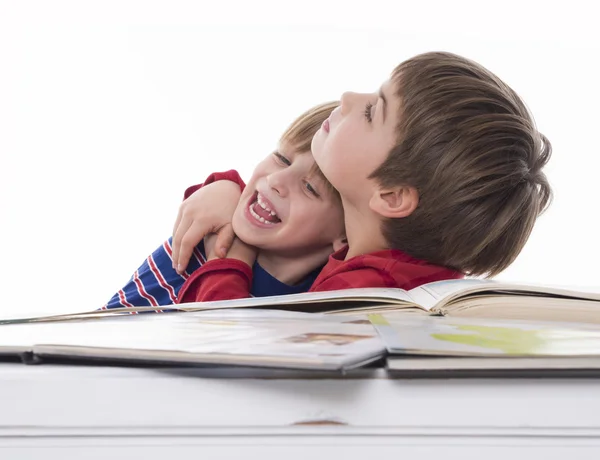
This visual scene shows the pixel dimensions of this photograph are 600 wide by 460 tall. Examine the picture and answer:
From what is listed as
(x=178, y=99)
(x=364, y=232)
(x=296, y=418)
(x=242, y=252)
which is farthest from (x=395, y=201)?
(x=178, y=99)

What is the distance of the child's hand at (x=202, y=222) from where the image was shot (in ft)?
4.14

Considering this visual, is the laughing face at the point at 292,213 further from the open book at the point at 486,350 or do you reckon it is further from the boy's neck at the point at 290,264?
the open book at the point at 486,350

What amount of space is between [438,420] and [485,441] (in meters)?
0.03

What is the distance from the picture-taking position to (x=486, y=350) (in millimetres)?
449

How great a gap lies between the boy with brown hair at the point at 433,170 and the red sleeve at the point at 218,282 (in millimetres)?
140

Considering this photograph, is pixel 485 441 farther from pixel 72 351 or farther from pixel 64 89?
pixel 64 89

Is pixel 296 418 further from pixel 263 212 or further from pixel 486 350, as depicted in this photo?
pixel 263 212

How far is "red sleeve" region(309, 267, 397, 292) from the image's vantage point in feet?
3.31

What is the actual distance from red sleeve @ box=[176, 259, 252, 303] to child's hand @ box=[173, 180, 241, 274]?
44 mm

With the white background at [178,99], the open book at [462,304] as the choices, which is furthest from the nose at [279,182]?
the white background at [178,99]

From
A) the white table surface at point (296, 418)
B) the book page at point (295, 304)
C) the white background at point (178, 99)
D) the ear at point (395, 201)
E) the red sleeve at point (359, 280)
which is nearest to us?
the white table surface at point (296, 418)

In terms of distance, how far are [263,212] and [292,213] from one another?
0.06m

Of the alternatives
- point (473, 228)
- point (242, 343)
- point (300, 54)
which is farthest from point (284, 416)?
point (300, 54)

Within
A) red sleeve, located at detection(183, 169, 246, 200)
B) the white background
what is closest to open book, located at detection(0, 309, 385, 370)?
red sleeve, located at detection(183, 169, 246, 200)
